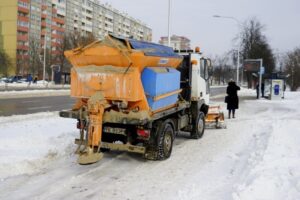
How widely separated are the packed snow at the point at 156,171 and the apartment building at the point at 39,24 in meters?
71.4

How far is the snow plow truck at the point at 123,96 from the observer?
7828 mm

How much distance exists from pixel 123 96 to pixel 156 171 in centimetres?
164

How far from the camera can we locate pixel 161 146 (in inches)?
344

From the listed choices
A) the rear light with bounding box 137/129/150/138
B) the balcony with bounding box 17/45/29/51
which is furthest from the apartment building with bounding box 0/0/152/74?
the rear light with bounding box 137/129/150/138

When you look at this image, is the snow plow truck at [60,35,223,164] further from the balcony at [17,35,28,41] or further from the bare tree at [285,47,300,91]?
the balcony at [17,35,28,41]

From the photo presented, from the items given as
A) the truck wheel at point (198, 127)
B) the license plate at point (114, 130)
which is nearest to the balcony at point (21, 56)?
the truck wheel at point (198, 127)

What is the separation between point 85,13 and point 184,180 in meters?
119

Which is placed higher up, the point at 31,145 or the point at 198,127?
the point at 198,127

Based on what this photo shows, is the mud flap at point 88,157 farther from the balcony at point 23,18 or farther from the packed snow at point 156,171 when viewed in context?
the balcony at point 23,18

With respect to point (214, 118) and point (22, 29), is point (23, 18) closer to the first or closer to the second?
point (22, 29)

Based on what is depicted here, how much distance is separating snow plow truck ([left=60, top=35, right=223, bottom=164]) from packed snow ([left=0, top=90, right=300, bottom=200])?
18.6 inches

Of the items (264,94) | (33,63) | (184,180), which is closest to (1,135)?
(184,180)

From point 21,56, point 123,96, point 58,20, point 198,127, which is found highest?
point 58,20

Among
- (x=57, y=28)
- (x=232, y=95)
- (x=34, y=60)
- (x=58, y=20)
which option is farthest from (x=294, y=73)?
(x=58, y=20)
